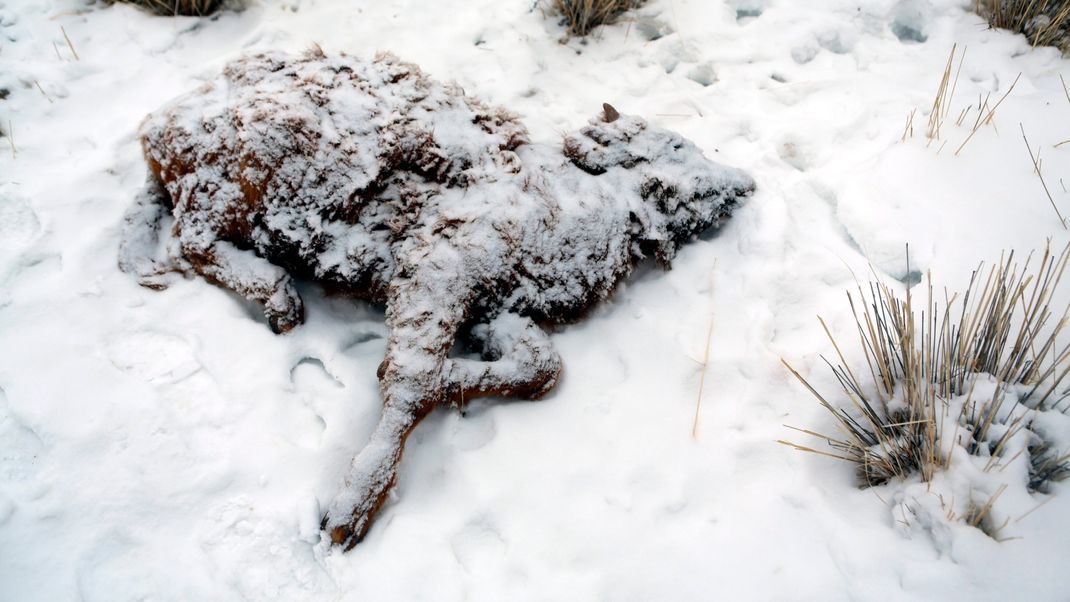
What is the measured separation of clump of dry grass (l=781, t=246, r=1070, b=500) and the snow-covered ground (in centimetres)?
9

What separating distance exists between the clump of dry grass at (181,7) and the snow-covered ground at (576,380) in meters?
0.44

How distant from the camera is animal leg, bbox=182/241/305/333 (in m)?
2.17

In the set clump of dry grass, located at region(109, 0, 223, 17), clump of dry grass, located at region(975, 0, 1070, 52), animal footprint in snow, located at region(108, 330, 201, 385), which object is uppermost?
clump of dry grass, located at region(975, 0, 1070, 52)

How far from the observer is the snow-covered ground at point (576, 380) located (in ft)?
5.47

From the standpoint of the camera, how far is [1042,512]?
156cm

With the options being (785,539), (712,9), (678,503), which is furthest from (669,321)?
(712,9)

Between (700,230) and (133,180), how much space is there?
8.21 feet

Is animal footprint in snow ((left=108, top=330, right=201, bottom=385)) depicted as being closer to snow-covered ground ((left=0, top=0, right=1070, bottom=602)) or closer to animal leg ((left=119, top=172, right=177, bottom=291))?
snow-covered ground ((left=0, top=0, right=1070, bottom=602))

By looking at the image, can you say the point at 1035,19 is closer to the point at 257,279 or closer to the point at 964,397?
the point at 964,397

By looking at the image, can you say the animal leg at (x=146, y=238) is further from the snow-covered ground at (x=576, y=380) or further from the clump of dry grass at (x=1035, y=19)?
the clump of dry grass at (x=1035, y=19)

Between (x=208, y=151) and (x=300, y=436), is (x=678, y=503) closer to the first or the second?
(x=300, y=436)

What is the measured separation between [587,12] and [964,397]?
8.82ft

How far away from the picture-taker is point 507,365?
198cm

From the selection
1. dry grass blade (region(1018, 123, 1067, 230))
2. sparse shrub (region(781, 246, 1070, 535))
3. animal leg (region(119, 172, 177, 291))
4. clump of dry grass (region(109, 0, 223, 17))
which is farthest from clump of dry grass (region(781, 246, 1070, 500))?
clump of dry grass (region(109, 0, 223, 17))
